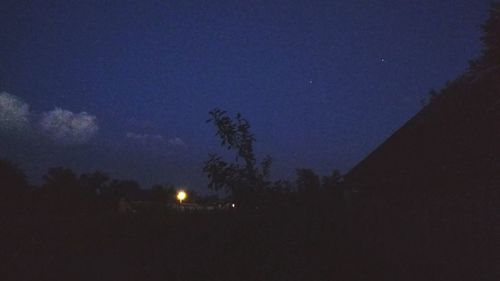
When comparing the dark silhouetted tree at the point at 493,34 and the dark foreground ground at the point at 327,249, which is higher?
the dark silhouetted tree at the point at 493,34

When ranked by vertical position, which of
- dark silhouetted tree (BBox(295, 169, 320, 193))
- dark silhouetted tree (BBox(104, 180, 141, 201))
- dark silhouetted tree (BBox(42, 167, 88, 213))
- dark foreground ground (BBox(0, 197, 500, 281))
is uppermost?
dark silhouetted tree (BBox(104, 180, 141, 201))

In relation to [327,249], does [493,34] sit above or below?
above

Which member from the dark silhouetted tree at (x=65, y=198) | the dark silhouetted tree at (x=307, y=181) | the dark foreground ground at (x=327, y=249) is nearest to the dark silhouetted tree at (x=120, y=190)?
the dark silhouetted tree at (x=65, y=198)

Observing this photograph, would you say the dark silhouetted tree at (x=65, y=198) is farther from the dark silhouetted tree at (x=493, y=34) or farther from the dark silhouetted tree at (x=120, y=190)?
the dark silhouetted tree at (x=493, y=34)

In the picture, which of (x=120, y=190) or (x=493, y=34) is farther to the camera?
(x=120, y=190)

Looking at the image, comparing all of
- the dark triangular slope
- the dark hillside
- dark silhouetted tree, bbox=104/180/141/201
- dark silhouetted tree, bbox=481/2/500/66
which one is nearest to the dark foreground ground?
the dark hillside

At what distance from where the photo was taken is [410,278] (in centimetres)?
796

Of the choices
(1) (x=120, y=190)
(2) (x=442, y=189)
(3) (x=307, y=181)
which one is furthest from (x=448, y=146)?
(1) (x=120, y=190)

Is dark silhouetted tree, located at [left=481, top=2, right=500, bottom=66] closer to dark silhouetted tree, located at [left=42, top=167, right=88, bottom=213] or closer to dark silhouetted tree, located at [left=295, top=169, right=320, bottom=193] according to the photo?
dark silhouetted tree, located at [left=295, top=169, right=320, bottom=193]

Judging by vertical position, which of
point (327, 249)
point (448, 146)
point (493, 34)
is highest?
point (493, 34)

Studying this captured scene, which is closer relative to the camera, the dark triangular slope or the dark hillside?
the dark hillside

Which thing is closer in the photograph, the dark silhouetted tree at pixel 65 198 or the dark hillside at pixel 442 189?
the dark hillside at pixel 442 189

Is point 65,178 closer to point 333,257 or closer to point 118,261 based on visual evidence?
point 118,261

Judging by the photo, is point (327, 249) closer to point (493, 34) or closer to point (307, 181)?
point (307, 181)
